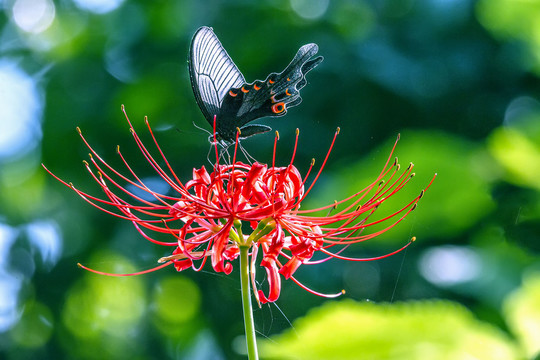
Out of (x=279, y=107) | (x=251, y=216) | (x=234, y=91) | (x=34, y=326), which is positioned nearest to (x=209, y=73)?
(x=234, y=91)

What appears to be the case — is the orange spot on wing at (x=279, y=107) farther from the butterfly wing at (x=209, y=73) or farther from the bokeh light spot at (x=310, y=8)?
the bokeh light spot at (x=310, y=8)

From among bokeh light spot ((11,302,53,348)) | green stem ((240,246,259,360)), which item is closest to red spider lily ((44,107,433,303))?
green stem ((240,246,259,360))

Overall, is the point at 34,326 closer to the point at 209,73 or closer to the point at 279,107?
the point at 209,73

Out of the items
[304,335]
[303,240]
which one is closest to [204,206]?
[303,240]

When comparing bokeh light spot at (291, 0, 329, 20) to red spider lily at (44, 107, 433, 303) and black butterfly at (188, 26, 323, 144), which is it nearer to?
black butterfly at (188, 26, 323, 144)

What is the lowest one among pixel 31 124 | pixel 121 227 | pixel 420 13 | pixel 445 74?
pixel 121 227

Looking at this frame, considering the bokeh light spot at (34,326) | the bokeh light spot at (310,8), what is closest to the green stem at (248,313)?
the bokeh light spot at (310,8)

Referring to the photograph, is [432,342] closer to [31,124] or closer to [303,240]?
[303,240]
